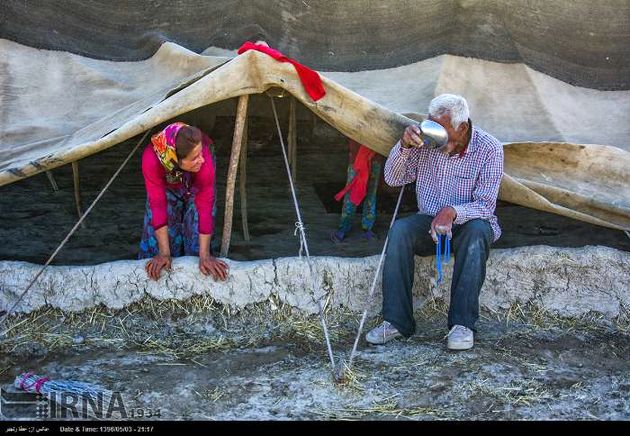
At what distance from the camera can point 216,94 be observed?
4.72 metres

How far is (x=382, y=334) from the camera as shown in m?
4.52

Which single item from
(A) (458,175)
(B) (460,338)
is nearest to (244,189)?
(A) (458,175)

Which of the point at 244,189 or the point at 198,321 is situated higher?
the point at 244,189

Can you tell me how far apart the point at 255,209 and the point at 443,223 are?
8.52ft

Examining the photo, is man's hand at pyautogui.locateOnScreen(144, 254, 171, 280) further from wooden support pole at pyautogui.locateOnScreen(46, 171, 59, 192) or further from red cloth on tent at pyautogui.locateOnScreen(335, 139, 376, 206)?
wooden support pole at pyautogui.locateOnScreen(46, 171, 59, 192)

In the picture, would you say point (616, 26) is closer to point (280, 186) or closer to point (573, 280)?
point (573, 280)

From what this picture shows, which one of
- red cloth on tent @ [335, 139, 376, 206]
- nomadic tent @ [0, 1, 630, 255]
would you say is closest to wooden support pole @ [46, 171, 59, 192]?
nomadic tent @ [0, 1, 630, 255]

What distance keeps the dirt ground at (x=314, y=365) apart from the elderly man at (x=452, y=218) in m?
0.17

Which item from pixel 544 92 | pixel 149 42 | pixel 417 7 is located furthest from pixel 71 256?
pixel 544 92

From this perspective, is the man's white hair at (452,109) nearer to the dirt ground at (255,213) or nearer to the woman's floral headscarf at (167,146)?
the woman's floral headscarf at (167,146)

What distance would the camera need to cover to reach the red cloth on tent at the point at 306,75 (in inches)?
186

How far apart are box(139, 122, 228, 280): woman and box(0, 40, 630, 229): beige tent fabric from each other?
0.27 metres

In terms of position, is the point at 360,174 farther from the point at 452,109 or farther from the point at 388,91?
the point at 452,109

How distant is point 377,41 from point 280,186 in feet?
6.05
